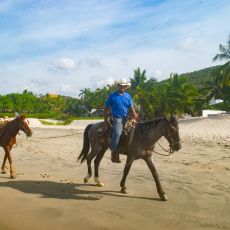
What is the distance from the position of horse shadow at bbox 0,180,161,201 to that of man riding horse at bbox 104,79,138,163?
0.91 m

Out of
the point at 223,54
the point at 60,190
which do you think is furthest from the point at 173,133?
the point at 223,54

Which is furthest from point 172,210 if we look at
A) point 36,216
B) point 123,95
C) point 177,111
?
point 177,111

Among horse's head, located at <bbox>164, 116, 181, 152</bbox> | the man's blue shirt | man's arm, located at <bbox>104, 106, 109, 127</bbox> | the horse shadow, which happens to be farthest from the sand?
the man's blue shirt

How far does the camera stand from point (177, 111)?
57.1 metres

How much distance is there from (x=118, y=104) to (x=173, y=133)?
4.98 ft

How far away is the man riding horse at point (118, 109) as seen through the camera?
9.37 meters

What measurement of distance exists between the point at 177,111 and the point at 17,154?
4172 centimetres

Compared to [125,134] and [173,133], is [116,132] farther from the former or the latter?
[173,133]

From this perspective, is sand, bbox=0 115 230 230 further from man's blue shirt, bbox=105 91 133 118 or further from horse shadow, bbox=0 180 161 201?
man's blue shirt, bbox=105 91 133 118

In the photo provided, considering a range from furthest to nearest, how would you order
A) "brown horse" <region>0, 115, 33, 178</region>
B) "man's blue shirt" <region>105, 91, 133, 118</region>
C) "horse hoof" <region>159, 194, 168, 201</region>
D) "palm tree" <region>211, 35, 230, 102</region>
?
"palm tree" <region>211, 35, 230, 102</region> < "brown horse" <region>0, 115, 33, 178</region> < "man's blue shirt" <region>105, 91, 133, 118</region> < "horse hoof" <region>159, 194, 168, 201</region>

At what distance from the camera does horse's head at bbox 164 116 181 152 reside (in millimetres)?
9094

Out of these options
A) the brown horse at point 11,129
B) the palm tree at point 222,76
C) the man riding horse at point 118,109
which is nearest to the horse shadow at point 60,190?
the man riding horse at point 118,109

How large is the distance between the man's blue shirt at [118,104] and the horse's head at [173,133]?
1.15 m

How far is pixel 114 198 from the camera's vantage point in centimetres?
882
